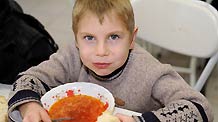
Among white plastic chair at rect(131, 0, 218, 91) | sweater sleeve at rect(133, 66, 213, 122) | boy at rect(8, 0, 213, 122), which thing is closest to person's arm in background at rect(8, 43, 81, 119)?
boy at rect(8, 0, 213, 122)

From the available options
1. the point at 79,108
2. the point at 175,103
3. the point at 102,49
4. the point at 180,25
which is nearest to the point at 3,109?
the point at 79,108

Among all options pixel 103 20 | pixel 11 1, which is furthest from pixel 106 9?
pixel 11 1

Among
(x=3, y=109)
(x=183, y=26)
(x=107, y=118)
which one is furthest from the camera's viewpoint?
(x=183, y=26)

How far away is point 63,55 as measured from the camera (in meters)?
1.24

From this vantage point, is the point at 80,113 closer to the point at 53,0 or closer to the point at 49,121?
the point at 49,121

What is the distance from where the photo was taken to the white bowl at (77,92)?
1.03 metres

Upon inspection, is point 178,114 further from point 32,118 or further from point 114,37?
point 32,118

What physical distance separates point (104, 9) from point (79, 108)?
0.26m

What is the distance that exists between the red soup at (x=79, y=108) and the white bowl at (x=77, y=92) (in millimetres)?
13

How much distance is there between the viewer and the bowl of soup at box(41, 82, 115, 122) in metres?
0.99

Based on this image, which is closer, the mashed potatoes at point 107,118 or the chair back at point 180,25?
the mashed potatoes at point 107,118

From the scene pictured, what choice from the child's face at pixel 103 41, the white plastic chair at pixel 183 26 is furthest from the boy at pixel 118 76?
the white plastic chair at pixel 183 26

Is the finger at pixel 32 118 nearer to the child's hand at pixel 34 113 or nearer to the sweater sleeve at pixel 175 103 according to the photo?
the child's hand at pixel 34 113

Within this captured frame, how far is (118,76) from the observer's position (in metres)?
1.17
